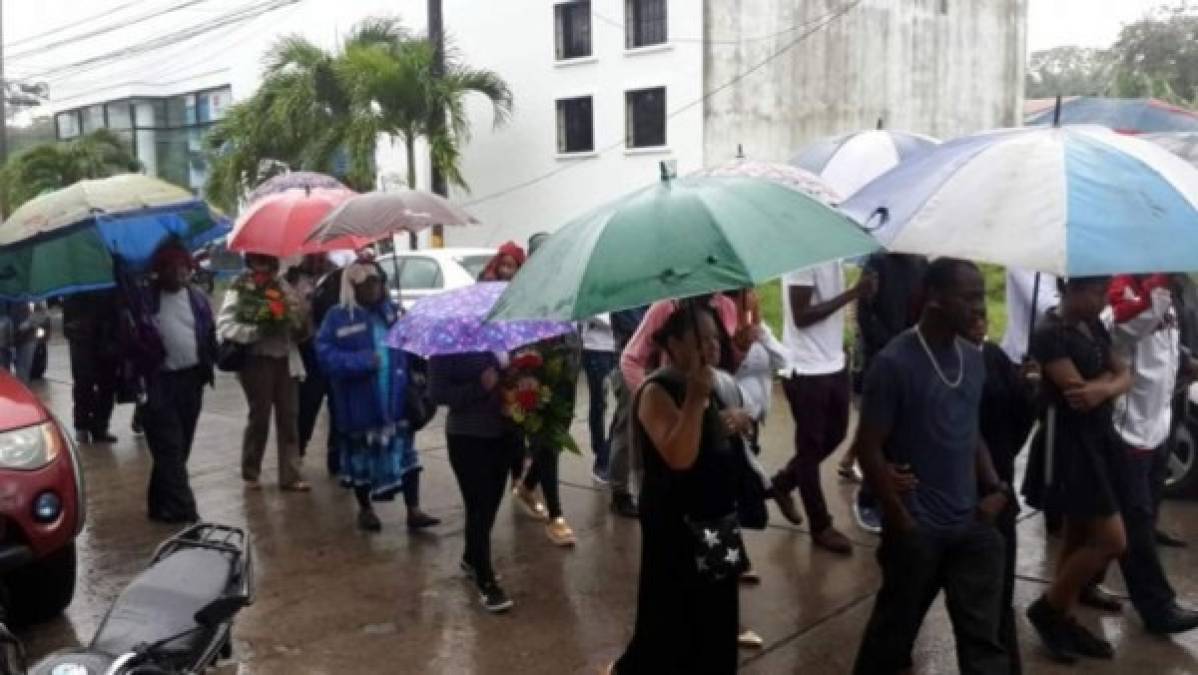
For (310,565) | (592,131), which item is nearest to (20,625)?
(310,565)

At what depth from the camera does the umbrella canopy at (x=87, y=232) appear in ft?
19.9

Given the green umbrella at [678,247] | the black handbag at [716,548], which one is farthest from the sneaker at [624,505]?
the green umbrella at [678,247]

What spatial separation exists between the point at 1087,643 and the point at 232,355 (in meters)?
5.15

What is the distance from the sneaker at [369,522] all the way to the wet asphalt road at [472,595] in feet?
0.32

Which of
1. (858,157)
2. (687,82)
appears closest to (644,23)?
(687,82)

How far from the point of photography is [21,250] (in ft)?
20.5

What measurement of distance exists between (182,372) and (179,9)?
1413 inches

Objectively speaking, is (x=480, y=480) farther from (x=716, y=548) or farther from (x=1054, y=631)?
(x=1054, y=631)

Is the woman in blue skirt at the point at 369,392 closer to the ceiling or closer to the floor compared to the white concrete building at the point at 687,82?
closer to the floor

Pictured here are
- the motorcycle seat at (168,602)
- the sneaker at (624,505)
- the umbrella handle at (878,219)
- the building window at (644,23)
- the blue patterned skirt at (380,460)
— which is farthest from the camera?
the building window at (644,23)

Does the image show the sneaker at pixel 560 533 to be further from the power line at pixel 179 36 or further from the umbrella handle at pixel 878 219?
the power line at pixel 179 36

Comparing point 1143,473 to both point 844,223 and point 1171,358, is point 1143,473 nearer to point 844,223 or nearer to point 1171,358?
point 1171,358

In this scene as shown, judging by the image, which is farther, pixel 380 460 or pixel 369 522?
pixel 369 522

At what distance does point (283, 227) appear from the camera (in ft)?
23.4
